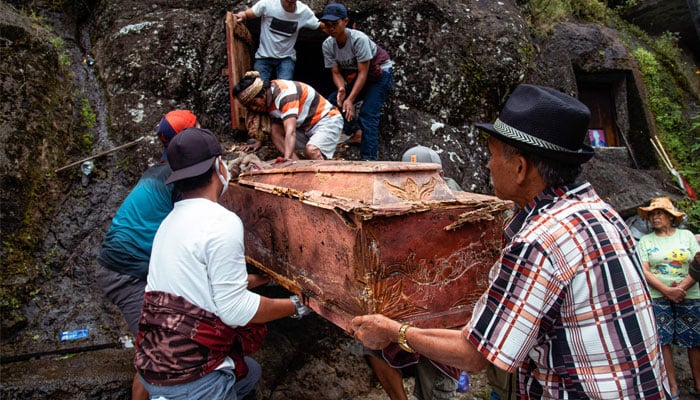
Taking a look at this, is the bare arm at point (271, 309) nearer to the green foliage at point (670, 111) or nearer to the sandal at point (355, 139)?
the sandal at point (355, 139)

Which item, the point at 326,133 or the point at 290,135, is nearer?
the point at 290,135

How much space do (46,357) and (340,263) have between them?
9.56 feet

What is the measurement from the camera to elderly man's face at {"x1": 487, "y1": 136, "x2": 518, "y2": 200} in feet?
4.83

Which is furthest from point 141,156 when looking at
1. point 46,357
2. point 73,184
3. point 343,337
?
point 343,337

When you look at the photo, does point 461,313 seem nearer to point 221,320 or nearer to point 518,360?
point 518,360

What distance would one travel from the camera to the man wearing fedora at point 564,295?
1254 mm

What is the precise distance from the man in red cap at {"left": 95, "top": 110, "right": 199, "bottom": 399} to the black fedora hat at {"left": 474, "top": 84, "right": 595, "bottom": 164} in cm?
212

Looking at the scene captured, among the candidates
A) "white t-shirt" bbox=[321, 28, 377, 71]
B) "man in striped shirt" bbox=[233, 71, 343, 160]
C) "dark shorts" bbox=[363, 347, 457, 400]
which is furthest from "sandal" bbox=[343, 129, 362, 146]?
"dark shorts" bbox=[363, 347, 457, 400]

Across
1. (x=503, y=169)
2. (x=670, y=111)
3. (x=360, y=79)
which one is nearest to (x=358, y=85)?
(x=360, y=79)

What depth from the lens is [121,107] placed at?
4980 mm

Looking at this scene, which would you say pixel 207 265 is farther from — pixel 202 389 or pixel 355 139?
pixel 355 139

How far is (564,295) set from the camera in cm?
126

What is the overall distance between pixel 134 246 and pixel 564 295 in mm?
2405

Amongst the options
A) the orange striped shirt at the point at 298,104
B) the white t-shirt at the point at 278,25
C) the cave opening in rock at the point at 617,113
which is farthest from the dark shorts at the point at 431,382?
the cave opening in rock at the point at 617,113
